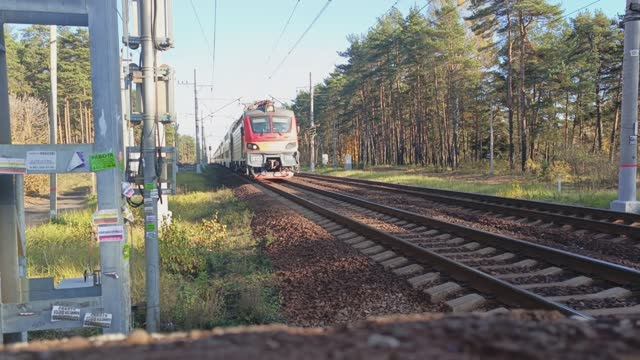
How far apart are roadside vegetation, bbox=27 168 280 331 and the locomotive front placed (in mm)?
10905

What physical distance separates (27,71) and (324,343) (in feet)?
159

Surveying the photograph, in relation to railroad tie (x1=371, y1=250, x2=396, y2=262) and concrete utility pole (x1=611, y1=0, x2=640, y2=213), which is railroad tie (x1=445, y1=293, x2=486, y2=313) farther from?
concrete utility pole (x1=611, y1=0, x2=640, y2=213)

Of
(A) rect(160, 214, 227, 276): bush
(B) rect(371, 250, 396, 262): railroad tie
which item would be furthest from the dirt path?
(B) rect(371, 250, 396, 262): railroad tie

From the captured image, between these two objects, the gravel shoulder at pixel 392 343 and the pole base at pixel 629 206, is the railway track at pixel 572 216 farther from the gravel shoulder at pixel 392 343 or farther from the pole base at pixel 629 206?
the gravel shoulder at pixel 392 343

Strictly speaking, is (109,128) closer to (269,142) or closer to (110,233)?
(110,233)

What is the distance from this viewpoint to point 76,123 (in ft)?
183

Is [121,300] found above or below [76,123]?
below

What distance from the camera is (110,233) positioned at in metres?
4.71

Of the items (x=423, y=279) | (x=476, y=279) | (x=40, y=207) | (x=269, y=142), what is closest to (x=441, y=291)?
(x=476, y=279)

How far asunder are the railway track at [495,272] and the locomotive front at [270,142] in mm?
15198

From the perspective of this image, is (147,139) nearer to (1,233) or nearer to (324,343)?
(1,233)

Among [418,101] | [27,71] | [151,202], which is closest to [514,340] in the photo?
[151,202]

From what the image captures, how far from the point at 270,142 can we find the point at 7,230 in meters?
20.8

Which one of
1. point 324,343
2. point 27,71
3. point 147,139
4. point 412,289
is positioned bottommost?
point 412,289
